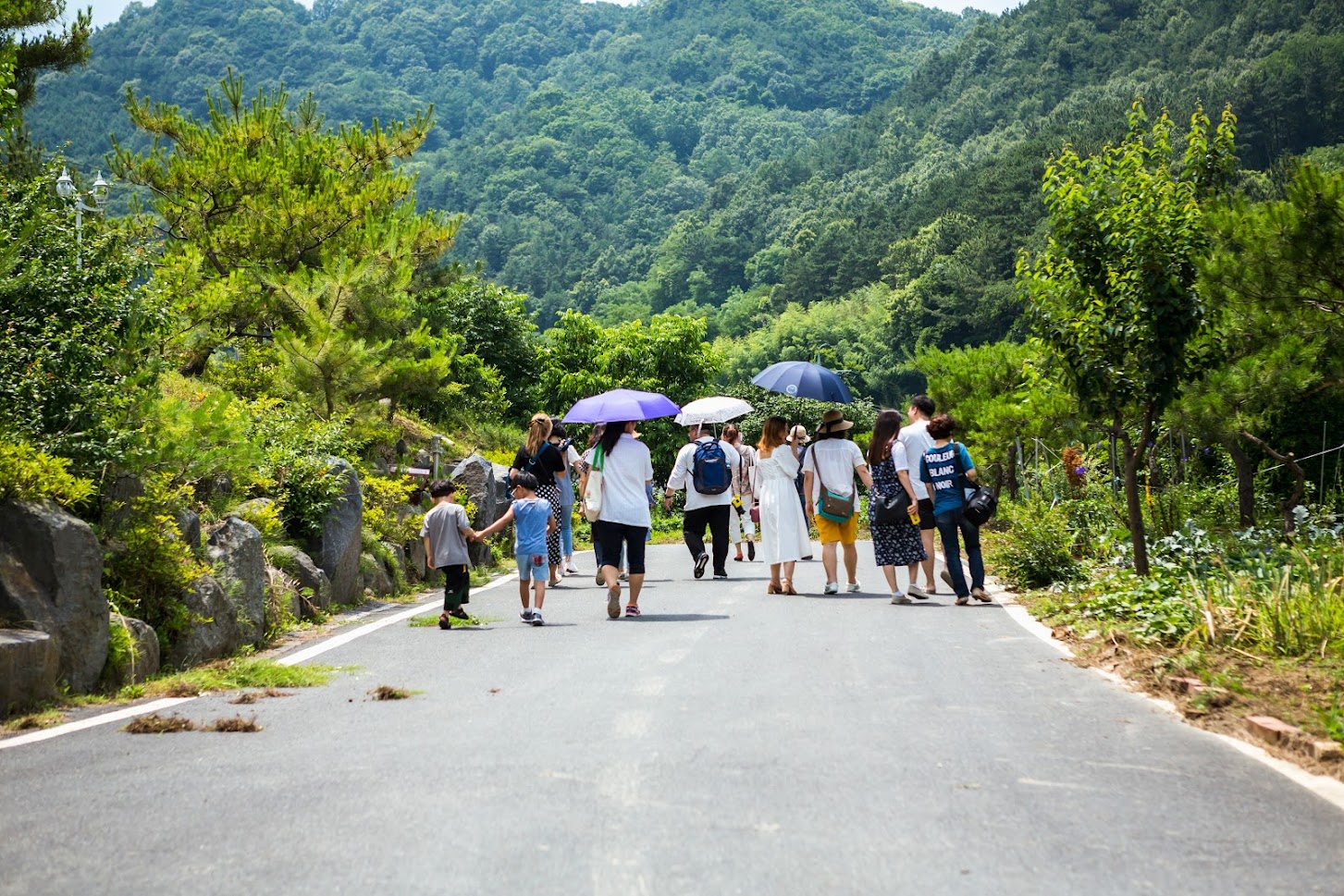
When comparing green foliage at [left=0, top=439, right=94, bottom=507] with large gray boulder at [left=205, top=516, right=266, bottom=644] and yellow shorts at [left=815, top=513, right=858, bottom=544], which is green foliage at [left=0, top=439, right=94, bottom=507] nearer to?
large gray boulder at [left=205, top=516, right=266, bottom=644]

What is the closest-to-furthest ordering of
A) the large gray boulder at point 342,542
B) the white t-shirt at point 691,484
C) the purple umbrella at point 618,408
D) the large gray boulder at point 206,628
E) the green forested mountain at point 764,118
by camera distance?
the large gray boulder at point 206,628 < the purple umbrella at point 618,408 < the large gray boulder at point 342,542 < the white t-shirt at point 691,484 < the green forested mountain at point 764,118

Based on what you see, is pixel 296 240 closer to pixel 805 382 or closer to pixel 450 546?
pixel 805 382

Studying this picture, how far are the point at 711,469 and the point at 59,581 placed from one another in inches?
330

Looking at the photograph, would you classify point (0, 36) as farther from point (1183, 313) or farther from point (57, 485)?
point (1183, 313)

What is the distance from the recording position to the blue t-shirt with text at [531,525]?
1180cm

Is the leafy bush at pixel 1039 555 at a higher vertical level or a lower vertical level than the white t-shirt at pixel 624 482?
lower

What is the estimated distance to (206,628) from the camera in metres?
9.72

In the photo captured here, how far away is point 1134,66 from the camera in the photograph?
304ft

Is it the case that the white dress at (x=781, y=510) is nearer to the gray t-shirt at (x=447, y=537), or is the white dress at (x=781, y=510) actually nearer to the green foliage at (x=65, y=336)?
the gray t-shirt at (x=447, y=537)

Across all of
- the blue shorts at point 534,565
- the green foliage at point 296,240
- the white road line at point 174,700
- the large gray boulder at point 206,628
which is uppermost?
the green foliage at point 296,240

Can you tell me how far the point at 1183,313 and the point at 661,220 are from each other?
122m

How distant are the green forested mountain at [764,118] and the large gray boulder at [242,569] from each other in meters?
20.9

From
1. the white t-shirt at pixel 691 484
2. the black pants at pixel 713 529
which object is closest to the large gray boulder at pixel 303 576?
the white t-shirt at pixel 691 484

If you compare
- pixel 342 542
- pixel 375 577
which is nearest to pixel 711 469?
pixel 375 577
